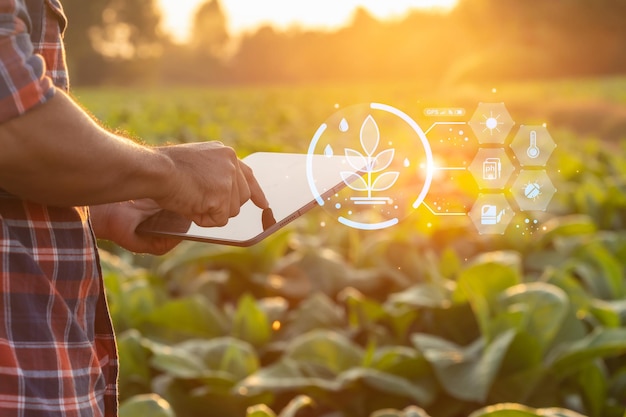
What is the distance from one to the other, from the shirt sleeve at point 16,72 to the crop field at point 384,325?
121cm

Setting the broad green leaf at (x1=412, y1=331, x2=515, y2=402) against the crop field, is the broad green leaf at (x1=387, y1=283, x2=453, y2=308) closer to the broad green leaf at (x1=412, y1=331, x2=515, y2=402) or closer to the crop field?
the crop field

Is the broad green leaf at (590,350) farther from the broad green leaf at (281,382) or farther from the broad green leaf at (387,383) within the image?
the broad green leaf at (281,382)

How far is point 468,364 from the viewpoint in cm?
269

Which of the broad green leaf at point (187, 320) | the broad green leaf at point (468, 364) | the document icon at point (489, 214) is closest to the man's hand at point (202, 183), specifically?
the broad green leaf at point (468, 364)

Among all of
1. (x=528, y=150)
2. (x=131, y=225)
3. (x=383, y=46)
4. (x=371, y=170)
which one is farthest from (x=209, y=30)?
(x=131, y=225)

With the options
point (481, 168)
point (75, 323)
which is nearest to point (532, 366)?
point (481, 168)

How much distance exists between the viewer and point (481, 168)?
13.4 feet

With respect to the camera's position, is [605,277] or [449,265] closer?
[605,277]

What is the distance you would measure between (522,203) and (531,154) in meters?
0.68

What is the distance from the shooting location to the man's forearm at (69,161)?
1086 millimetres

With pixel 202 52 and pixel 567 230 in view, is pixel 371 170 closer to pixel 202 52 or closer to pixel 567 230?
pixel 567 230

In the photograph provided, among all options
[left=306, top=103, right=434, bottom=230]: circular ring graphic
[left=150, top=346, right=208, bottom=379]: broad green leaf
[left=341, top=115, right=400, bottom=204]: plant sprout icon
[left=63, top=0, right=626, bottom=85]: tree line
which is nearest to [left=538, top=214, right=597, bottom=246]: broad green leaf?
[left=306, top=103, right=434, bottom=230]: circular ring graphic

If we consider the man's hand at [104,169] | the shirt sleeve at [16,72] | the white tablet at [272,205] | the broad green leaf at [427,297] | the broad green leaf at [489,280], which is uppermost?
the shirt sleeve at [16,72]

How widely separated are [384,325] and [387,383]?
781mm
